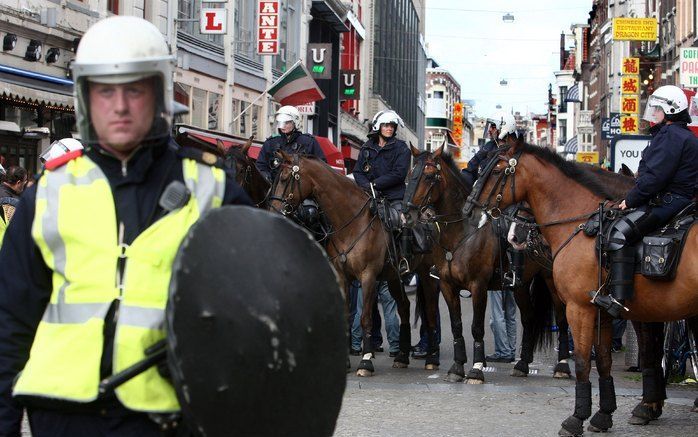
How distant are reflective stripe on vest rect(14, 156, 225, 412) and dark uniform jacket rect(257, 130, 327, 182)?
10973 millimetres

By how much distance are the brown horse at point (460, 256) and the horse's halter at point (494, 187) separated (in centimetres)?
176

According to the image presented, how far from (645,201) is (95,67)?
6.07 m

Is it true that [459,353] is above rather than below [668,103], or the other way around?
below

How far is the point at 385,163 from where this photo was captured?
13.7 meters

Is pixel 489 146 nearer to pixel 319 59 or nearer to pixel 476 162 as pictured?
pixel 476 162

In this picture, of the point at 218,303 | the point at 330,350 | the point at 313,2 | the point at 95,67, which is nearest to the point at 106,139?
the point at 95,67

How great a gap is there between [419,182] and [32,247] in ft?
30.3

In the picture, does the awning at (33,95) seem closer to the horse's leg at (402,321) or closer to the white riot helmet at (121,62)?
the horse's leg at (402,321)

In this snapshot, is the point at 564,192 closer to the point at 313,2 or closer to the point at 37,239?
the point at 37,239

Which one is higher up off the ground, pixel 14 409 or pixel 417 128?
pixel 417 128

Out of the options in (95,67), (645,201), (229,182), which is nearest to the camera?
(95,67)

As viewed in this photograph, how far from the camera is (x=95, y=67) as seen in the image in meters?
3.42

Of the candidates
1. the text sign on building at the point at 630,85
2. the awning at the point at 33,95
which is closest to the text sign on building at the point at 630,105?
the text sign on building at the point at 630,85

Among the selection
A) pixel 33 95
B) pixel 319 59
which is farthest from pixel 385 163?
pixel 319 59
